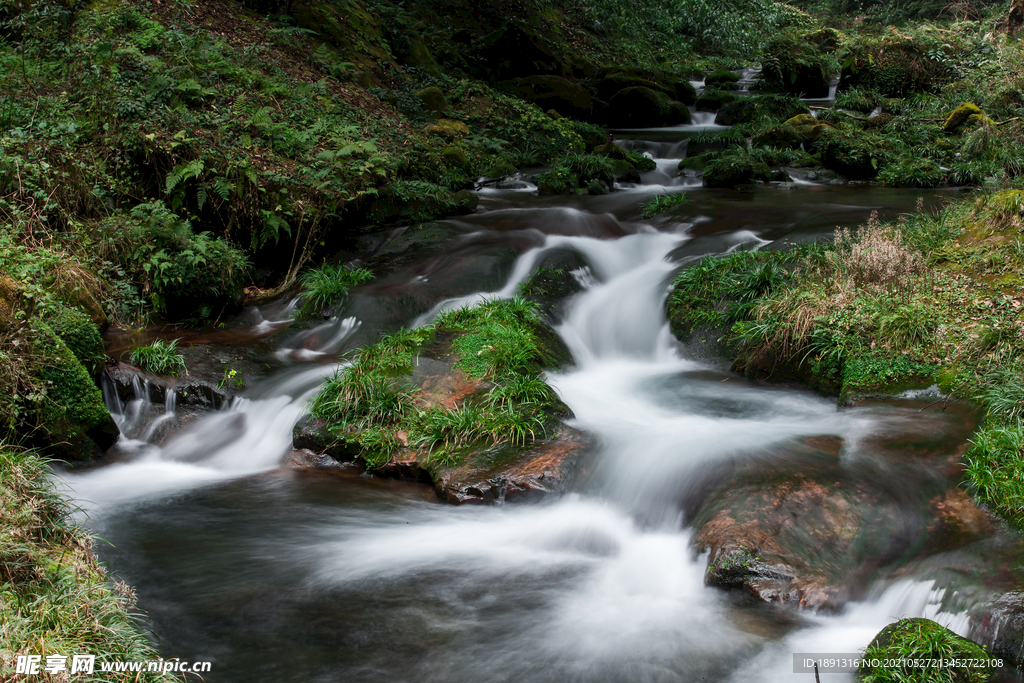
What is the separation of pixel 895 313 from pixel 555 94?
49.7 ft

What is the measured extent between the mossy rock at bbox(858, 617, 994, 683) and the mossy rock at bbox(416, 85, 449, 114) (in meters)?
15.0

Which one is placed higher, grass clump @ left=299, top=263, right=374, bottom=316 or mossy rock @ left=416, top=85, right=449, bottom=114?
mossy rock @ left=416, top=85, right=449, bottom=114

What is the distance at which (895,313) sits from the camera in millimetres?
6840

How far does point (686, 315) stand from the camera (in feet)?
28.6

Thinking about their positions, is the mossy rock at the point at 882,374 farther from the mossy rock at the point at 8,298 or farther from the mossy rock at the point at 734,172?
the mossy rock at the point at 734,172

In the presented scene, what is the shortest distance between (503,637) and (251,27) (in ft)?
48.3

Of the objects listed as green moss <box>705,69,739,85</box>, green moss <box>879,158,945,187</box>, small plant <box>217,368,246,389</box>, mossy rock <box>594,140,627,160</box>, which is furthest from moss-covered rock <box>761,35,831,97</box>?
small plant <box>217,368,246,389</box>

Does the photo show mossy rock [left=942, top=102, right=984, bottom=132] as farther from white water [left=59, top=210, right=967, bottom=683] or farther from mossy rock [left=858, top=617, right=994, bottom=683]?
mossy rock [left=858, top=617, right=994, bottom=683]

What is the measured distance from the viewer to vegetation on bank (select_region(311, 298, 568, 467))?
641cm

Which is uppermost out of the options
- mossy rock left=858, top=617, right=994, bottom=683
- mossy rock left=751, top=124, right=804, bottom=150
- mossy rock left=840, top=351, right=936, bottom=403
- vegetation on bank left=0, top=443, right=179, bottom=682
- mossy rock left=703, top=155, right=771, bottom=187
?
mossy rock left=751, top=124, right=804, bottom=150

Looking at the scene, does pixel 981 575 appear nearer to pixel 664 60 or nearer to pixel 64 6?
pixel 64 6

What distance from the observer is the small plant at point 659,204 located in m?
12.2

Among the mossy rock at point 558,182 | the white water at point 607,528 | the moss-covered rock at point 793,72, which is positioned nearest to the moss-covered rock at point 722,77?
the moss-covered rock at point 793,72

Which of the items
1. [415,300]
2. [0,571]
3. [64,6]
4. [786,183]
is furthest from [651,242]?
[64,6]
